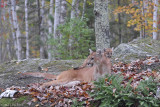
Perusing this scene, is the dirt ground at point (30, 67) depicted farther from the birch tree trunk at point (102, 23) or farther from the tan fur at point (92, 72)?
the birch tree trunk at point (102, 23)

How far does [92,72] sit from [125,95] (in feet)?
5.02

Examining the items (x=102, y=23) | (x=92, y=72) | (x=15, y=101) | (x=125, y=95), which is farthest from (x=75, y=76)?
(x=102, y=23)

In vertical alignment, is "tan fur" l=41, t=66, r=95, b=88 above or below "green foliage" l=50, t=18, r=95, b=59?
below

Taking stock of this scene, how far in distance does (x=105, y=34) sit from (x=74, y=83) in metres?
2.41

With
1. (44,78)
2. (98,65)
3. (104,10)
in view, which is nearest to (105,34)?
(104,10)

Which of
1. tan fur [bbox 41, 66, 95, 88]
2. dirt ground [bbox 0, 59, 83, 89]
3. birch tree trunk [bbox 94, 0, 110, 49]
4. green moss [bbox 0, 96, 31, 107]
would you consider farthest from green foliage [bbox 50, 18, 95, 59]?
green moss [bbox 0, 96, 31, 107]

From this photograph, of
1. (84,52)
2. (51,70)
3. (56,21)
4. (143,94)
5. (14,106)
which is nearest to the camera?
(143,94)

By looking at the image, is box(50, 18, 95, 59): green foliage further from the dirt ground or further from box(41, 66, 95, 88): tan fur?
box(41, 66, 95, 88): tan fur

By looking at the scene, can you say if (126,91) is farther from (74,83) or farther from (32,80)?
(32,80)

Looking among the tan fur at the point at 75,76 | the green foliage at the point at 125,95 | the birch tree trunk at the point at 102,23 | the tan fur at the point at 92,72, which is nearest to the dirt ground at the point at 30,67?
the tan fur at the point at 75,76

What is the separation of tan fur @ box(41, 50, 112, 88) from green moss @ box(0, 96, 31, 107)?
2.65ft

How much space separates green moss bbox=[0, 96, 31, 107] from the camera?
4.54m

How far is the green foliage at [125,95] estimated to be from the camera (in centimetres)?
398

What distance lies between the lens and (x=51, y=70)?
8.34m
